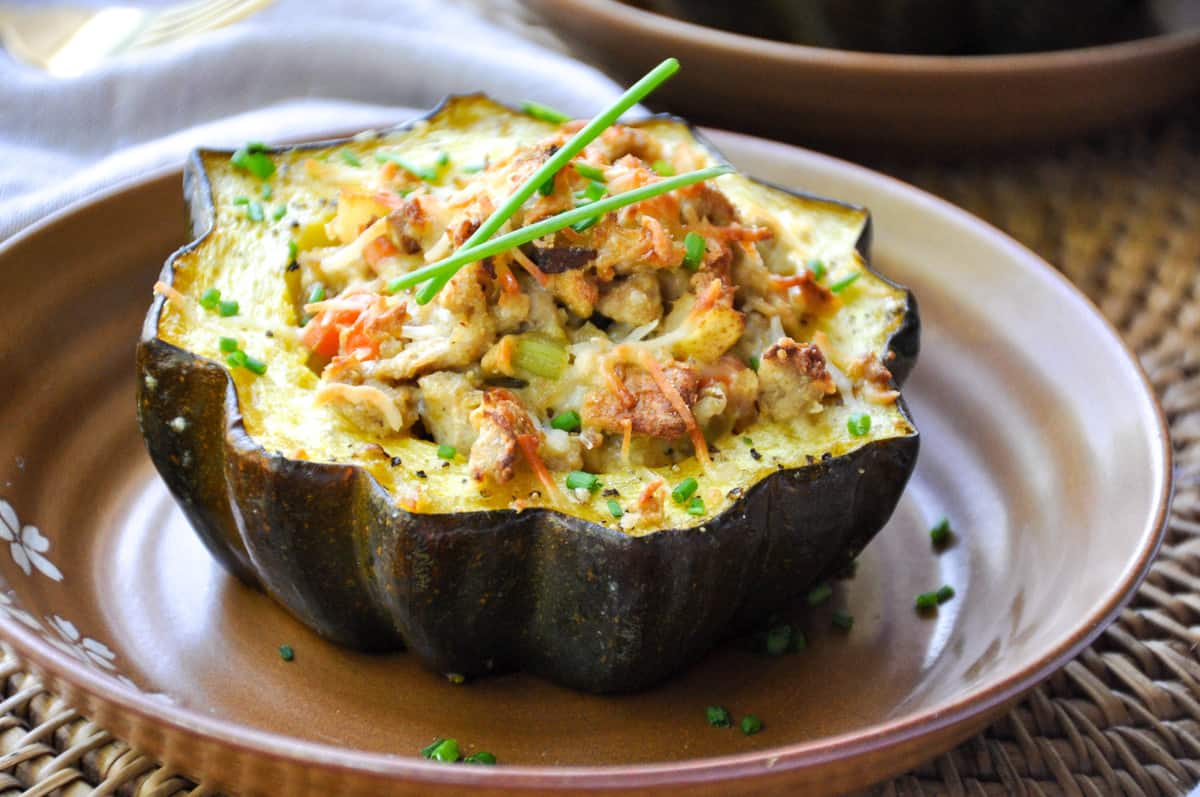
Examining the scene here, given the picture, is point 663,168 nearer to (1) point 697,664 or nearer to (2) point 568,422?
(2) point 568,422

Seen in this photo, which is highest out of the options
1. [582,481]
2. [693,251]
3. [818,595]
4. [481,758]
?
[693,251]

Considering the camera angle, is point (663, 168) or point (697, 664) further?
point (663, 168)

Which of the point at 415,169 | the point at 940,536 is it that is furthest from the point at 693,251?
the point at 940,536

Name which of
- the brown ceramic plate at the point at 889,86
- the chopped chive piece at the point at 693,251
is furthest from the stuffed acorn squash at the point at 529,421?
the brown ceramic plate at the point at 889,86

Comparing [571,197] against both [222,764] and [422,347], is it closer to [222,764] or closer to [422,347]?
→ [422,347]

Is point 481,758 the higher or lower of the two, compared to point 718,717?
higher

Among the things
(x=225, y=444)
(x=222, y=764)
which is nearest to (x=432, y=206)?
(x=225, y=444)

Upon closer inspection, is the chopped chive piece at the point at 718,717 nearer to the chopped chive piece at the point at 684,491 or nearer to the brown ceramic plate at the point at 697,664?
the brown ceramic plate at the point at 697,664
